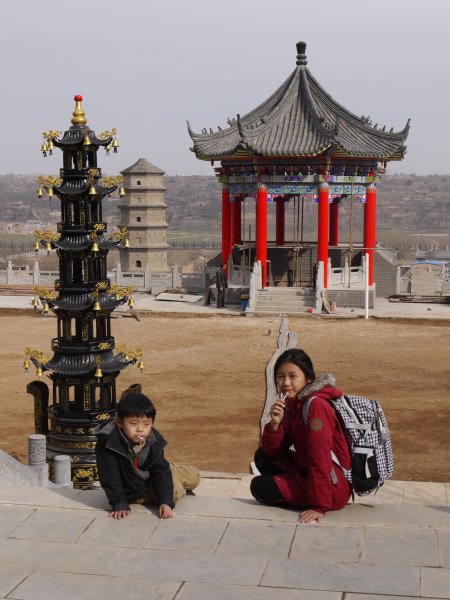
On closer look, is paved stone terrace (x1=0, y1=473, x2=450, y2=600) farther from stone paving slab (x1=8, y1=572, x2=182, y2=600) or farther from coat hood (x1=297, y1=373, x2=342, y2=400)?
coat hood (x1=297, y1=373, x2=342, y2=400)

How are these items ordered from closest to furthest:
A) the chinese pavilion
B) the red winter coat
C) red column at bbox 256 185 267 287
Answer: the red winter coat
the chinese pavilion
red column at bbox 256 185 267 287

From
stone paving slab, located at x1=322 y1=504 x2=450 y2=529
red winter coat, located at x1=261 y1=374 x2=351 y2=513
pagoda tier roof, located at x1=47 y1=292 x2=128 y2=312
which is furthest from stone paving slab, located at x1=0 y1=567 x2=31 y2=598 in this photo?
pagoda tier roof, located at x1=47 y1=292 x2=128 y2=312

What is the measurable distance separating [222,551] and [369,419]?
144 cm

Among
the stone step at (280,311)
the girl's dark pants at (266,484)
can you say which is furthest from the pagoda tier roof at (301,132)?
the girl's dark pants at (266,484)

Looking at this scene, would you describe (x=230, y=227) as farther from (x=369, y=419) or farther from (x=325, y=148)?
(x=369, y=419)

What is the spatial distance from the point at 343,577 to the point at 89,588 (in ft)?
5.24

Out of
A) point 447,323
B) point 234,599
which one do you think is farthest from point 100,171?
point 447,323

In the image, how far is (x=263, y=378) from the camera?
62.3 feet

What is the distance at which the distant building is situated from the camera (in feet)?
161

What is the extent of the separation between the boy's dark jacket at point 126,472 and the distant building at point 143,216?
42.1m

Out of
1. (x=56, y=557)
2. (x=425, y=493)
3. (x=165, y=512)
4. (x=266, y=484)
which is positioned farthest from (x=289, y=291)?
(x=56, y=557)

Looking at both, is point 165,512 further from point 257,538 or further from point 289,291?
point 289,291

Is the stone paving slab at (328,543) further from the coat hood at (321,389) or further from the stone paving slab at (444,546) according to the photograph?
the coat hood at (321,389)

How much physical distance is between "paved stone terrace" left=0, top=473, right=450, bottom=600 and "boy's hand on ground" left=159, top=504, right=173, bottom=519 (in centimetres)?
5
